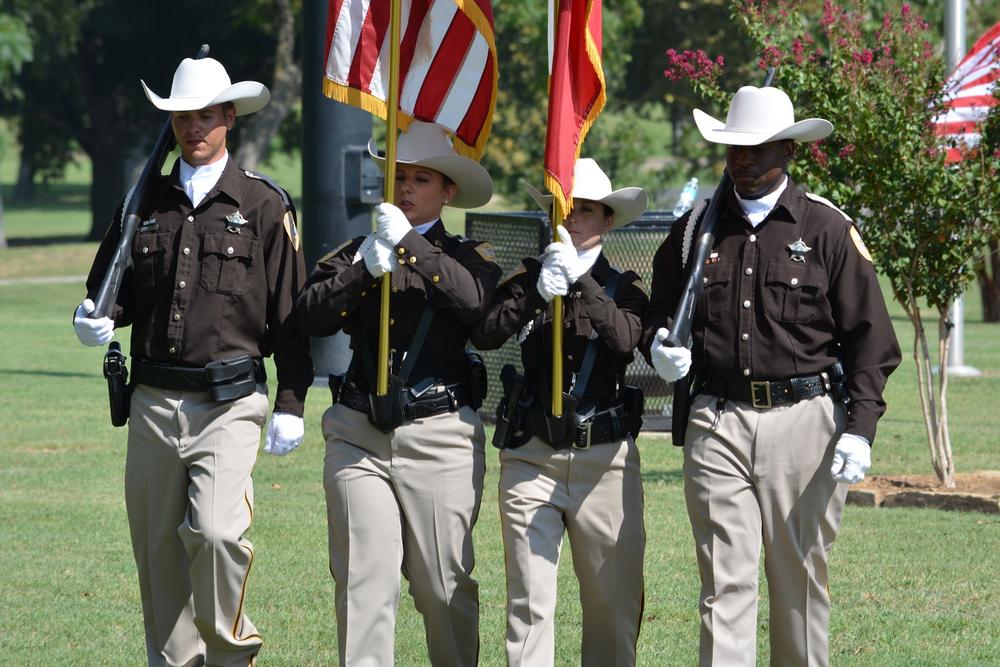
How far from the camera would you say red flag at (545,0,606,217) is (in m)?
6.00

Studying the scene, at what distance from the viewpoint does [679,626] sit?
736 cm

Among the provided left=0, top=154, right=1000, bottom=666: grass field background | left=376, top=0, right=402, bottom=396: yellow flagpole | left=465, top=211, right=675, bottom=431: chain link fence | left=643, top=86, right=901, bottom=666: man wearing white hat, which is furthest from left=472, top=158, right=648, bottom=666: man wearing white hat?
left=465, top=211, right=675, bottom=431: chain link fence

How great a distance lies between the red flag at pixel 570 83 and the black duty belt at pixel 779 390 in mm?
873

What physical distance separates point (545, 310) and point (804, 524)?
1186 millimetres

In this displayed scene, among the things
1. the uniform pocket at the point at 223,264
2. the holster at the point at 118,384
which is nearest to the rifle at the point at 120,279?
the holster at the point at 118,384

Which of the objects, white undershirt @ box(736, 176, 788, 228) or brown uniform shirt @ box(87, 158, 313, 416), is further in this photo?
brown uniform shirt @ box(87, 158, 313, 416)

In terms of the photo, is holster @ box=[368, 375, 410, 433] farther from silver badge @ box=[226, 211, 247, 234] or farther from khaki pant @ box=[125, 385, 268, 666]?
silver badge @ box=[226, 211, 247, 234]

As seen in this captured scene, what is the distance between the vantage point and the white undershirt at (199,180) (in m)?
6.20

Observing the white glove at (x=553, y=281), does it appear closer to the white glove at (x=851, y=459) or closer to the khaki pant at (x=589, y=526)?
the khaki pant at (x=589, y=526)

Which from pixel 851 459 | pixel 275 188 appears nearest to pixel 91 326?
pixel 275 188

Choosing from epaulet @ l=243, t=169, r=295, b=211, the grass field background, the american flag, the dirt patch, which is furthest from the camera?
the american flag

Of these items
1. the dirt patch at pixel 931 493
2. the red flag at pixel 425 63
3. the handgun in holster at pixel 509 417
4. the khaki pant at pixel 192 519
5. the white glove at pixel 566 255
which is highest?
the red flag at pixel 425 63

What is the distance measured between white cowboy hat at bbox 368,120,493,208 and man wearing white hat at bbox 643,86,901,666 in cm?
85

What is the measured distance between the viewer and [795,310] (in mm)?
5734
